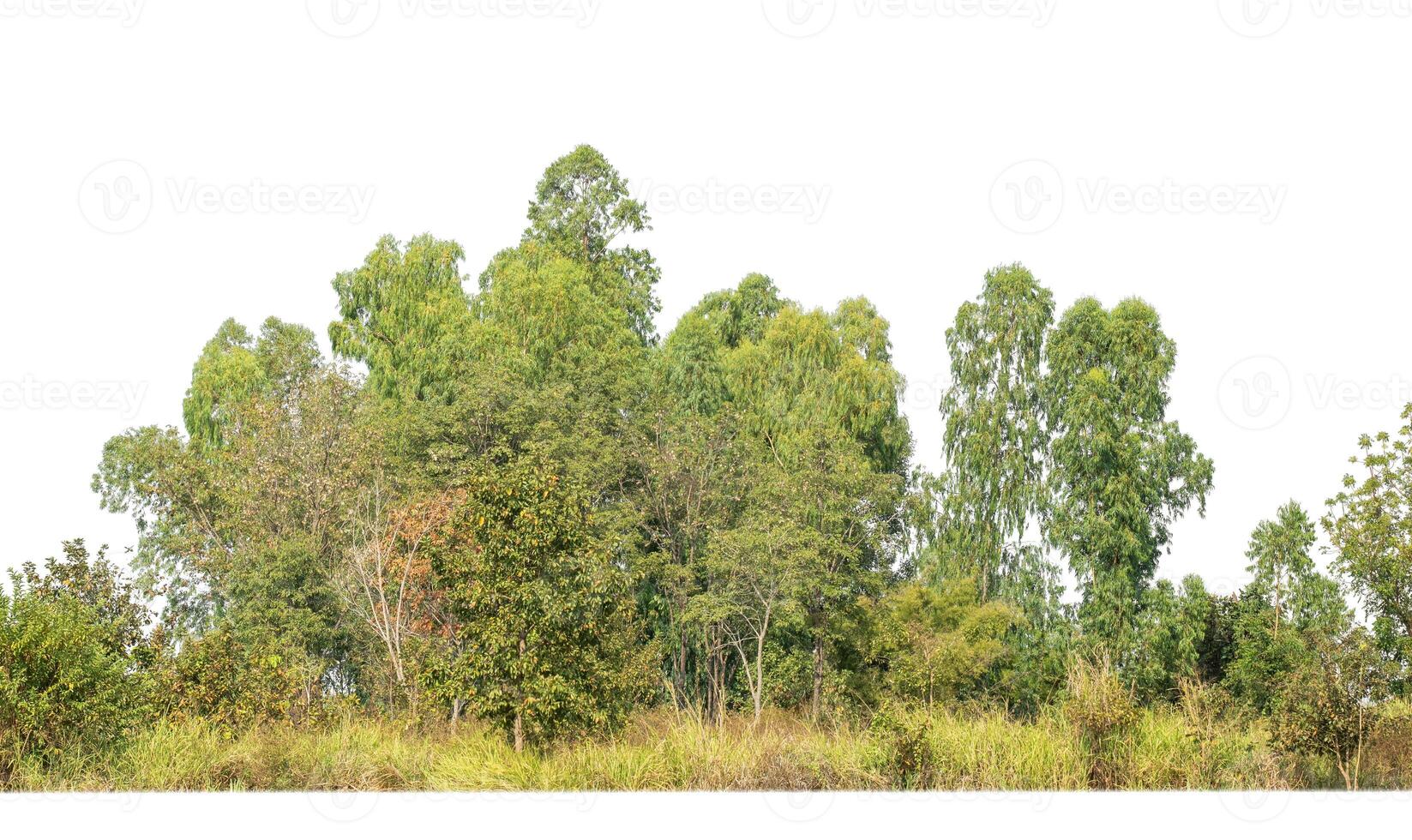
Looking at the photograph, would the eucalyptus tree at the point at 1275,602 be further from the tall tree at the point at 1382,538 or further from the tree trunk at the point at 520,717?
the tree trunk at the point at 520,717

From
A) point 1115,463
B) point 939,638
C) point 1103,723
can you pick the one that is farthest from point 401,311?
point 1103,723

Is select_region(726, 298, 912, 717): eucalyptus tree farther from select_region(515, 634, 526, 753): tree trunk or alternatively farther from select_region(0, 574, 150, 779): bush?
select_region(0, 574, 150, 779): bush

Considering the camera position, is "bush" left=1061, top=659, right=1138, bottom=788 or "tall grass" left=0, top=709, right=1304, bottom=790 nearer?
"tall grass" left=0, top=709, right=1304, bottom=790

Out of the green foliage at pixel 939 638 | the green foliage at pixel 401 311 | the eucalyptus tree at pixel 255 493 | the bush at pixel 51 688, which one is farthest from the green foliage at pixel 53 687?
the green foliage at pixel 401 311

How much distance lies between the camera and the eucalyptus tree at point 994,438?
A: 116 ft

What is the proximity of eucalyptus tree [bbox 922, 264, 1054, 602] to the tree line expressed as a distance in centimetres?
8

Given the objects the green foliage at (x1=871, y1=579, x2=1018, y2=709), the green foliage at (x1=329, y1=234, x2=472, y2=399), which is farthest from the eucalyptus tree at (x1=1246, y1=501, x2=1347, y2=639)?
the green foliage at (x1=329, y1=234, x2=472, y2=399)

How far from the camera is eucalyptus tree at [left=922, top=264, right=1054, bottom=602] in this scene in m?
35.5

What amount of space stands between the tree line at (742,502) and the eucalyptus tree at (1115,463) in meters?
0.08

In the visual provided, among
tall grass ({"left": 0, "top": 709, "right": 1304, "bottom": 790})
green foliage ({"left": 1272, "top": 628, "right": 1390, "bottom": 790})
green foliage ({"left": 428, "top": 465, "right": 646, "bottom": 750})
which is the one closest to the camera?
tall grass ({"left": 0, "top": 709, "right": 1304, "bottom": 790})

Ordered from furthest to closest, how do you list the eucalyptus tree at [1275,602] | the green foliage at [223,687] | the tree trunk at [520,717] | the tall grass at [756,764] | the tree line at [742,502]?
the eucalyptus tree at [1275,602] → the tree line at [742,502] → the green foliage at [223,687] → the tree trunk at [520,717] → the tall grass at [756,764]

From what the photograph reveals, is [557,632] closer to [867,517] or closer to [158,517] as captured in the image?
[867,517]

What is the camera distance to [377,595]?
93.7ft
